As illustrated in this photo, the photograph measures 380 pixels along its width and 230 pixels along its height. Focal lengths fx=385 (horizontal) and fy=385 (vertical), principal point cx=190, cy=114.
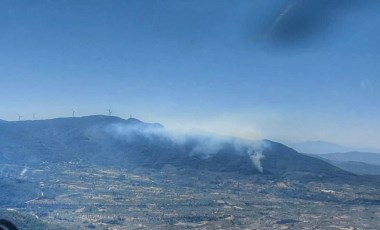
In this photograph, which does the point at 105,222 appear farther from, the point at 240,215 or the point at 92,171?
the point at 92,171

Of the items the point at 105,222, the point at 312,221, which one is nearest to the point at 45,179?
the point at 105,222

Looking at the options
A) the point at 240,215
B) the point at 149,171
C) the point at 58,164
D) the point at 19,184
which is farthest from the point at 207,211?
the point at 58,164

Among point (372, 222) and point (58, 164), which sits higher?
point (58, 164)

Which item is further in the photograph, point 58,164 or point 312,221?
point 58,164

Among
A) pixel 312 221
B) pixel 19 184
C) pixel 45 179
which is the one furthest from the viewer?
pixel 45 179

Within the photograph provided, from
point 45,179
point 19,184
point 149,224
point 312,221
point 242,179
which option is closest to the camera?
point 149,224

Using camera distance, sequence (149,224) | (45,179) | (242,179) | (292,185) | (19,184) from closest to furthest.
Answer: (149,224), (19,184), (45,179), (292,185), (242,179)

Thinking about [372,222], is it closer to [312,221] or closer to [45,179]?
[312,221]

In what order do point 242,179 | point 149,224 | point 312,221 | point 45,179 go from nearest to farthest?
point 149,224, point 312,221, point 45,179, point 242,179

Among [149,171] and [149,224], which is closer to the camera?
[149,224]
